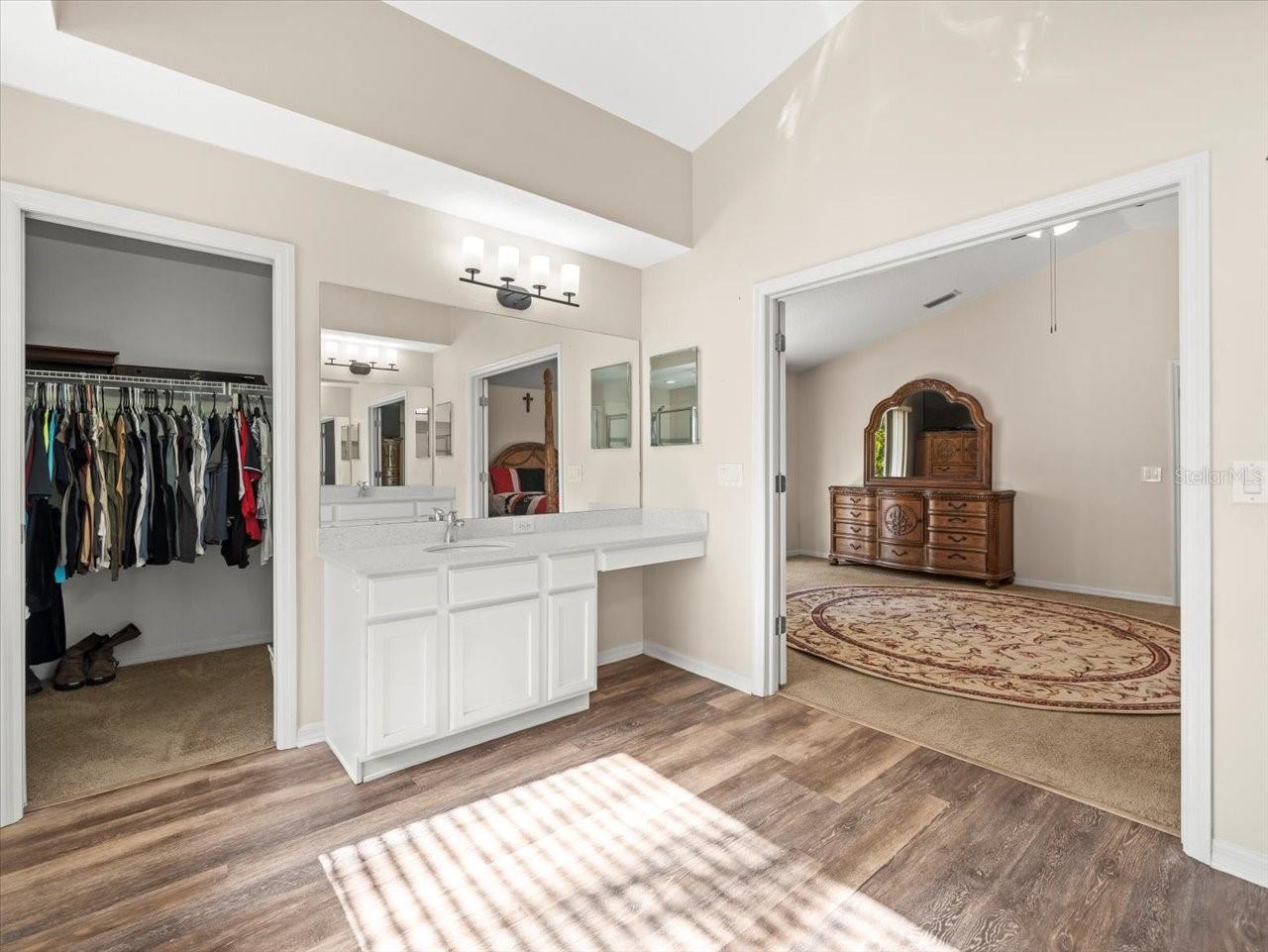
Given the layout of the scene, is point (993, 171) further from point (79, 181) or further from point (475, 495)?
point (79, 181)

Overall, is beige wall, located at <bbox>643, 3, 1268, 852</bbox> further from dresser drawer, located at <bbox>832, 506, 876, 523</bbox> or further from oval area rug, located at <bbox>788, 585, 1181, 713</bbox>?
dresser drawer, located at <bbox>832, 506, 876, 523</bbox>

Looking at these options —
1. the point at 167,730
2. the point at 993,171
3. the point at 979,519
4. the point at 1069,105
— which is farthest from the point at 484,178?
the point at 979,519

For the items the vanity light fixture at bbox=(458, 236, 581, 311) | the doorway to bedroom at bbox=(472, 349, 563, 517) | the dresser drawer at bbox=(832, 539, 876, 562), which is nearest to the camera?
the vanity light fixture at bbox=(458, 236, 581, 311)

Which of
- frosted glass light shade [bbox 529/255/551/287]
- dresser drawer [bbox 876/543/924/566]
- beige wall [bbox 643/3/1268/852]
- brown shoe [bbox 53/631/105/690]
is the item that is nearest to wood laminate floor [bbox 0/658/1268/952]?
beige wall [bbox 643/3/1268/852]

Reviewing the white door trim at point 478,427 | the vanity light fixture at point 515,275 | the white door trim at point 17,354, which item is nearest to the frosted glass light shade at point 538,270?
the vanity light fixture at point 515,275

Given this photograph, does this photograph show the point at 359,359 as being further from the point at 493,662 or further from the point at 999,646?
the point at 999,646

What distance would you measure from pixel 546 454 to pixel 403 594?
136 centimetres

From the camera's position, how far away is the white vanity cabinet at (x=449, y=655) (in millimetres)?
2299

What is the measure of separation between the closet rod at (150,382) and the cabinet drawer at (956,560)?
19.6 ft

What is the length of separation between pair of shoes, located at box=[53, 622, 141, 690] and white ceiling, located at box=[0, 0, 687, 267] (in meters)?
2.76

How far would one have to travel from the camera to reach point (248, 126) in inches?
88.6

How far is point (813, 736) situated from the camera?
2713 millimetres

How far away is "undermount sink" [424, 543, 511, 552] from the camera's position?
279 cm

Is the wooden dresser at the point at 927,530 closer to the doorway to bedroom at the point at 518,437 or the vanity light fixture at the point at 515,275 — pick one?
the doorway to bedroom at the point at 518,437
